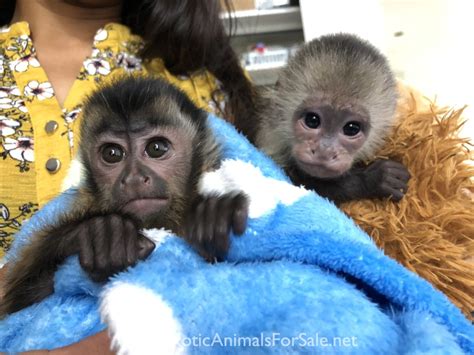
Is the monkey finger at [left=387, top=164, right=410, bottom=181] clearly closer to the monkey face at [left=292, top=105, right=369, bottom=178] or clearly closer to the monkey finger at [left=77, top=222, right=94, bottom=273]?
the monkey face at [left=292, top=105, right=369, bottom=178]

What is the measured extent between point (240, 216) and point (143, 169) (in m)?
0.30

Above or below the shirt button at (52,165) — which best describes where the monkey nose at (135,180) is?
above

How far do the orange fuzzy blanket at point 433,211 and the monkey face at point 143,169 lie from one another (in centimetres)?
45

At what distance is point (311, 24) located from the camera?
8.76 ft

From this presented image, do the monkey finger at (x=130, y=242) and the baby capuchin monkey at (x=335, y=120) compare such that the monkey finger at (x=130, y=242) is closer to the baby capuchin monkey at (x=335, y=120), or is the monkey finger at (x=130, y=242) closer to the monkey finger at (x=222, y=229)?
the monkey finger at (x=222, y=229)

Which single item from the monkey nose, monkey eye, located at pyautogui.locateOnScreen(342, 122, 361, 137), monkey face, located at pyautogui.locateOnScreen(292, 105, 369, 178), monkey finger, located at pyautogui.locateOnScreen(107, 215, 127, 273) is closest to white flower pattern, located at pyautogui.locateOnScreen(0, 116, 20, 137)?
the monkey nose

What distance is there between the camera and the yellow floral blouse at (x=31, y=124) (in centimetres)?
142

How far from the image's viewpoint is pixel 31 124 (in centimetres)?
147

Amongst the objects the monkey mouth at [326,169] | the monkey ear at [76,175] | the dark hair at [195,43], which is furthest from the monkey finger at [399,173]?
the monkey ear at [76,175]

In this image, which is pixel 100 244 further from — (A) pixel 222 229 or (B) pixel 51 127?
(B) pixel 51 127

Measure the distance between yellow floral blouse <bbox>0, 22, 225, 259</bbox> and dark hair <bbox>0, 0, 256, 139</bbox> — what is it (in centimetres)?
19

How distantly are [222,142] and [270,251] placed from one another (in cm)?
46

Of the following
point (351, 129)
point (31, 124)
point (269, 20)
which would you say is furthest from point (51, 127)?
point (269, 20)

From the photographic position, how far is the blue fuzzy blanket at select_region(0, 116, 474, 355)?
73 cm
